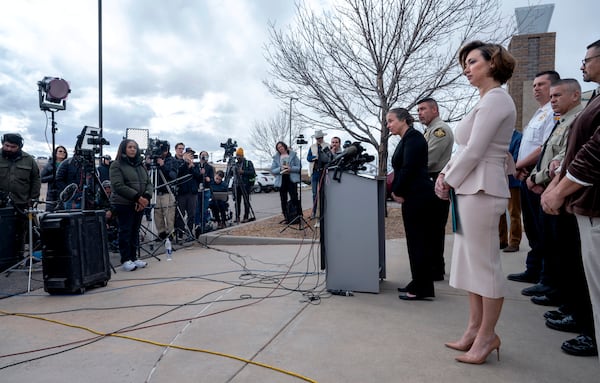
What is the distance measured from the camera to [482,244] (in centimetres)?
260

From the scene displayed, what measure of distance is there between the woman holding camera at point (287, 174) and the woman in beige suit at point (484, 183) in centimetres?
687

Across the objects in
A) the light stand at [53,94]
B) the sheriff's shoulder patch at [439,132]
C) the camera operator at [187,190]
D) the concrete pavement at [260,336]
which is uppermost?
the light stand at [53,94]

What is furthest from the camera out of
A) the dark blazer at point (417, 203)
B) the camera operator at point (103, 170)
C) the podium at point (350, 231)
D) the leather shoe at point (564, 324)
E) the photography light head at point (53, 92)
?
the camera operator at point (103, 170)

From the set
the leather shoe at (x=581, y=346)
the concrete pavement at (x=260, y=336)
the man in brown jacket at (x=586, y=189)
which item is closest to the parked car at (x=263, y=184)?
the concrete pavement at (x=260, y=336)

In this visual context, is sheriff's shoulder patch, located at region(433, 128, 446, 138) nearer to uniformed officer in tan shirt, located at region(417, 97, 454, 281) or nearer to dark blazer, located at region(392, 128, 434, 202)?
uniformed officer in tan shirt, located at region(417, 97, 454, 281)

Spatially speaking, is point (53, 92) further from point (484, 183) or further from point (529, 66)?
point (529, 66)

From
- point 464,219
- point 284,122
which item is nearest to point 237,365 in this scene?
point 464,219

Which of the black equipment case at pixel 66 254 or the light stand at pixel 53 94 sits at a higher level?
the light stand at pixel 53 94

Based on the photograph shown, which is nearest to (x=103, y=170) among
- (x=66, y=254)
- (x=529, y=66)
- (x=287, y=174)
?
(x=287, y=174)

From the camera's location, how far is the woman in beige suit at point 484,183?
8.40 ft

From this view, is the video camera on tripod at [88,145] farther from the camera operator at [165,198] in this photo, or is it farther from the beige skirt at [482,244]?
the beige skirt at [482,244]

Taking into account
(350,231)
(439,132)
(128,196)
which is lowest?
(350,231)

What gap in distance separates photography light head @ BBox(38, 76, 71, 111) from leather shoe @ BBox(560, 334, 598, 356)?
20.5ft

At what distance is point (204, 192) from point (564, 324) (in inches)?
308
